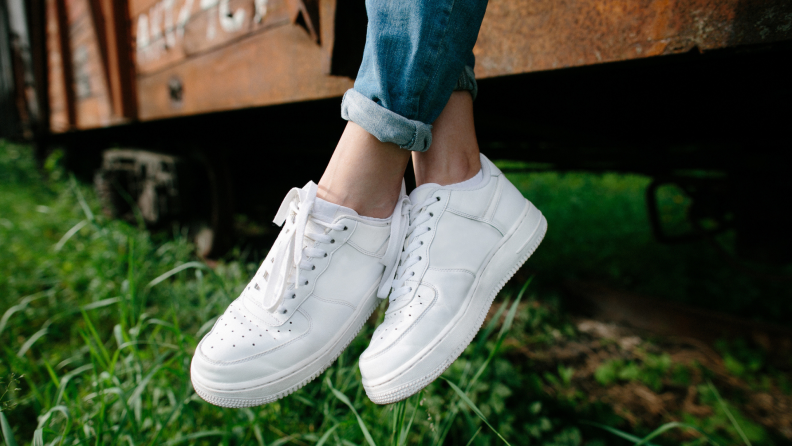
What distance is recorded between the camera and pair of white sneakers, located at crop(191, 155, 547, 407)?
3.06 ft

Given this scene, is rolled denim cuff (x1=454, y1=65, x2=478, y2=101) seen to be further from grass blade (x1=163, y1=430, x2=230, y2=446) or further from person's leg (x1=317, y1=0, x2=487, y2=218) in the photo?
grass blade (x1=163, y1=430, x2=230, y2=446)

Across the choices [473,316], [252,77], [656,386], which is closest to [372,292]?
[473,316]

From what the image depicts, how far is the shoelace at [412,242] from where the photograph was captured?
1.04 meters

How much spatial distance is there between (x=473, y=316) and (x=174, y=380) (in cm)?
121

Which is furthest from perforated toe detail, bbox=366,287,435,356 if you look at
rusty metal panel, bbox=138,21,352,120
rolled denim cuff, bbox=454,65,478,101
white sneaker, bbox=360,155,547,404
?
rusty metal panel, bbox=138,21,352,120

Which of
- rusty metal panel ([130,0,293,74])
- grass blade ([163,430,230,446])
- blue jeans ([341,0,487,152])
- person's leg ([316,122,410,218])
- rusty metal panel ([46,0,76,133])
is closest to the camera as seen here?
blue jeans ([341,0,487,152])

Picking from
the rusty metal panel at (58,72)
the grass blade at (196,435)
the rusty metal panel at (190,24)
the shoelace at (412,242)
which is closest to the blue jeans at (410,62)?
the shoelace at (412,242)

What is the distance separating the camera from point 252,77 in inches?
67.6

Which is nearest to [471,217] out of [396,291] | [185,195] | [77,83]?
[396,291]

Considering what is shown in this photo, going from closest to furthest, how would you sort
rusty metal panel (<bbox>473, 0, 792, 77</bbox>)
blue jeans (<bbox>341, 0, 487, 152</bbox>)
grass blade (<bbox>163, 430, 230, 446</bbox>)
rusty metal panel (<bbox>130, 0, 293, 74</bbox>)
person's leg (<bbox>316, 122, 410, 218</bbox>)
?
rusty metal panel (<bbox>473, 0, 792, 77</bbox>) → blue jeans (<bbox>341, 0, 487, 152</bbox>) → person's leg (<bbox>316, 122, 410, 218</bbox>) → grass blade (<bbox>163, 430, 230, 446</bbox>) → rusty metal panel (<bbox>130, 0, 293, 74</bbox>)

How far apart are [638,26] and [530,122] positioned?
1.35 metres

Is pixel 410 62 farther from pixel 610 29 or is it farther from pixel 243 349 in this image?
pixel 243 349

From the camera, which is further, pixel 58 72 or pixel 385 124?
pixel 58 72

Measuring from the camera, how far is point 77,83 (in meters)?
3.96
